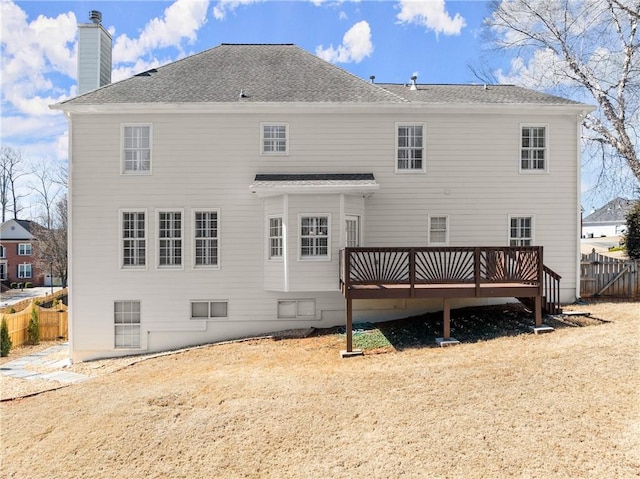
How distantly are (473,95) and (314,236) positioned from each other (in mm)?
7766

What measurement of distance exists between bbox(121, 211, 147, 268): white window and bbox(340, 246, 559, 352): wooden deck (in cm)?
667

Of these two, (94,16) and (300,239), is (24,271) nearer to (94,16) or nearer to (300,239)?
(94,16)

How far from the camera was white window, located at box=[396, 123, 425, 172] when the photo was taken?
41.9 feet

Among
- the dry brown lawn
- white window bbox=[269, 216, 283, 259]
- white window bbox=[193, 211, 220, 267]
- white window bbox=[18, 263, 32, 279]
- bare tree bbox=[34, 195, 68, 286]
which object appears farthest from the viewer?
white window bbox=[18, 263, 32, 279]

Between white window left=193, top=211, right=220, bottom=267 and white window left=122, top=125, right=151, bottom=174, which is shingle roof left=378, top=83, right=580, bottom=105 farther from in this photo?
white window left=122, top=125, right=151, bottom=174

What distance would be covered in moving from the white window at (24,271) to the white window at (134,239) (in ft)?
126

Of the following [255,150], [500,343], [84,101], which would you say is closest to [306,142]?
[255,150]

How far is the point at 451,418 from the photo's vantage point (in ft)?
18.9

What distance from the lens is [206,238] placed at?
12.5 metres

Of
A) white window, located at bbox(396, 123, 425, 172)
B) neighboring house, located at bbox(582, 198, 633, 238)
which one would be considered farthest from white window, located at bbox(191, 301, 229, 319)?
neighboring house, located at bbox(582, 198, 633, 238)

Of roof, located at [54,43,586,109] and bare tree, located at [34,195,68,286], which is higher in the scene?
roof, located at [54,43,586,109]

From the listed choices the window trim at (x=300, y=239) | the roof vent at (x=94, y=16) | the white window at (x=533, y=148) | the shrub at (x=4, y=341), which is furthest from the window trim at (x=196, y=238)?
the white window at (x=533, y=148)

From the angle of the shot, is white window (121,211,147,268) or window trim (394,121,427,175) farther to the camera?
window trim (394,121,427,175)

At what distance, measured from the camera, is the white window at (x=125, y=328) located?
40.9 ft
